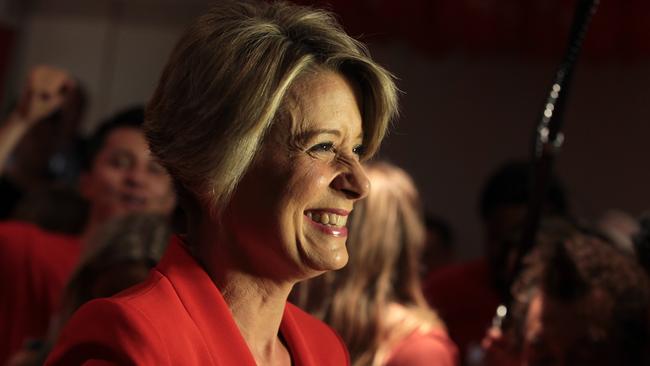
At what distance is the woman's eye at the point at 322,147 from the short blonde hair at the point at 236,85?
0.20ft

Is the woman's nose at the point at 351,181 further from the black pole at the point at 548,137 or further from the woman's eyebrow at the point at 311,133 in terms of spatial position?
the black pole at the point at 548,137

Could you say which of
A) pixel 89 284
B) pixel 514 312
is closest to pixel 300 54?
pixel 89 284

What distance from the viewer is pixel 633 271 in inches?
80.7

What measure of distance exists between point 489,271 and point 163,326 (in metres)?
2.03

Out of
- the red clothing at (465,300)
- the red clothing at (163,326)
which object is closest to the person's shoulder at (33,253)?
the red clothing at (465,300)

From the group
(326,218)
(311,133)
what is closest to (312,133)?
(311,133)

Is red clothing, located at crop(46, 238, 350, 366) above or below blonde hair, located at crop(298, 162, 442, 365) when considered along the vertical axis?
above

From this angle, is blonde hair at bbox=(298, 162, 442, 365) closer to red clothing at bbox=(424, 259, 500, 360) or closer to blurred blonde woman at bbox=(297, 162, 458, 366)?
blurred blonde woman at bbox=(297, 162, 458, 366)

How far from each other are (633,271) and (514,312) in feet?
0.79

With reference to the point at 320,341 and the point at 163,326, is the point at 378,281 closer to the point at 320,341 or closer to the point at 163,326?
the point at 320,341

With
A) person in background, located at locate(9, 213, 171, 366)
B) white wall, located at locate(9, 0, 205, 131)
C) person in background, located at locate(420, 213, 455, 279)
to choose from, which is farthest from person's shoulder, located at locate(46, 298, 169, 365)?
white wall, located at locate(9, 0, 205, 131)

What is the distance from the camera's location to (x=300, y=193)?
1340 mm

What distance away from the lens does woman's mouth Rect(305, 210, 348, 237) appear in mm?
1355

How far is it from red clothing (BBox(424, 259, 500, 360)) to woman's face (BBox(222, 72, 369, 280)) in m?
1.64
